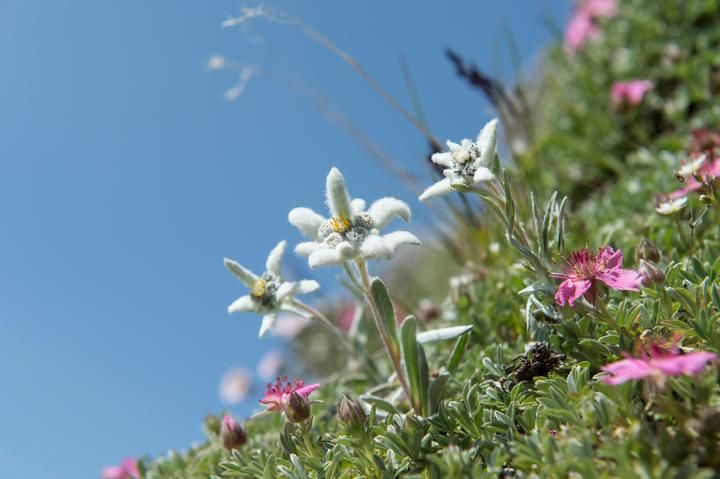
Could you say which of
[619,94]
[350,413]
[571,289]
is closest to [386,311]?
[350,413]

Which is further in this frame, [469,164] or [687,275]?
[687,275]

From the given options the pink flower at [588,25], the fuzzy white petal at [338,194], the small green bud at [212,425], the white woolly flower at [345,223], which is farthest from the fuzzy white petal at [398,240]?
the pink flower at [588,25]

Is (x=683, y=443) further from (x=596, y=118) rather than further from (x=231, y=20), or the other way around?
(x=596, y=118)

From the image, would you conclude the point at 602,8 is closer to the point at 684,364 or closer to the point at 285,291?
the point at 285,291

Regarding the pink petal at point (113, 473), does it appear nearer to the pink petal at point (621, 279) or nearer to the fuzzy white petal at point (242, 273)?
the fuzzy white petal at point (242, 273)

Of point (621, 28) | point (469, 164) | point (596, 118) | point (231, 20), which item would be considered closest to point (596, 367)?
point (469, 164)
